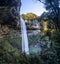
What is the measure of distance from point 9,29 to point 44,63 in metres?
0.63

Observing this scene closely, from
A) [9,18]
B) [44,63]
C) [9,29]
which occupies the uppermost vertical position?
[9,18]

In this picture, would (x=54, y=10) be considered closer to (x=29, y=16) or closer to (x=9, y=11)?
(x=29, y=16)

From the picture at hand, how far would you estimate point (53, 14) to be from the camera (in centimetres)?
226

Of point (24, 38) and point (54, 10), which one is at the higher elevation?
point (54, 10)

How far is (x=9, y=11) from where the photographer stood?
7.55ft

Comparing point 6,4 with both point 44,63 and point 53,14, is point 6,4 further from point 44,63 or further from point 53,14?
point 44,63

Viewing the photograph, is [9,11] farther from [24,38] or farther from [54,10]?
[54,10]

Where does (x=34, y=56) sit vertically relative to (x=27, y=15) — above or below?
below

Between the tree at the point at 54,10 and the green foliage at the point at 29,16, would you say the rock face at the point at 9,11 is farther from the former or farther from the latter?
the tree at the point at 54,10

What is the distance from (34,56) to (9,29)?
48 centimetres

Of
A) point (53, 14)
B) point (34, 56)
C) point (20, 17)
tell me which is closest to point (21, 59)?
point (34, 56)

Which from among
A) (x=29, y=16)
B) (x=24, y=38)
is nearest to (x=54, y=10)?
(x=29, y=16)

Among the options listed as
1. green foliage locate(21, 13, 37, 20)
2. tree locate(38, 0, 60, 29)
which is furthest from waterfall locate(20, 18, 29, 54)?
tree locate(38, 0, 60, 29)

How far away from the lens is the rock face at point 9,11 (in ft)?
7.52
